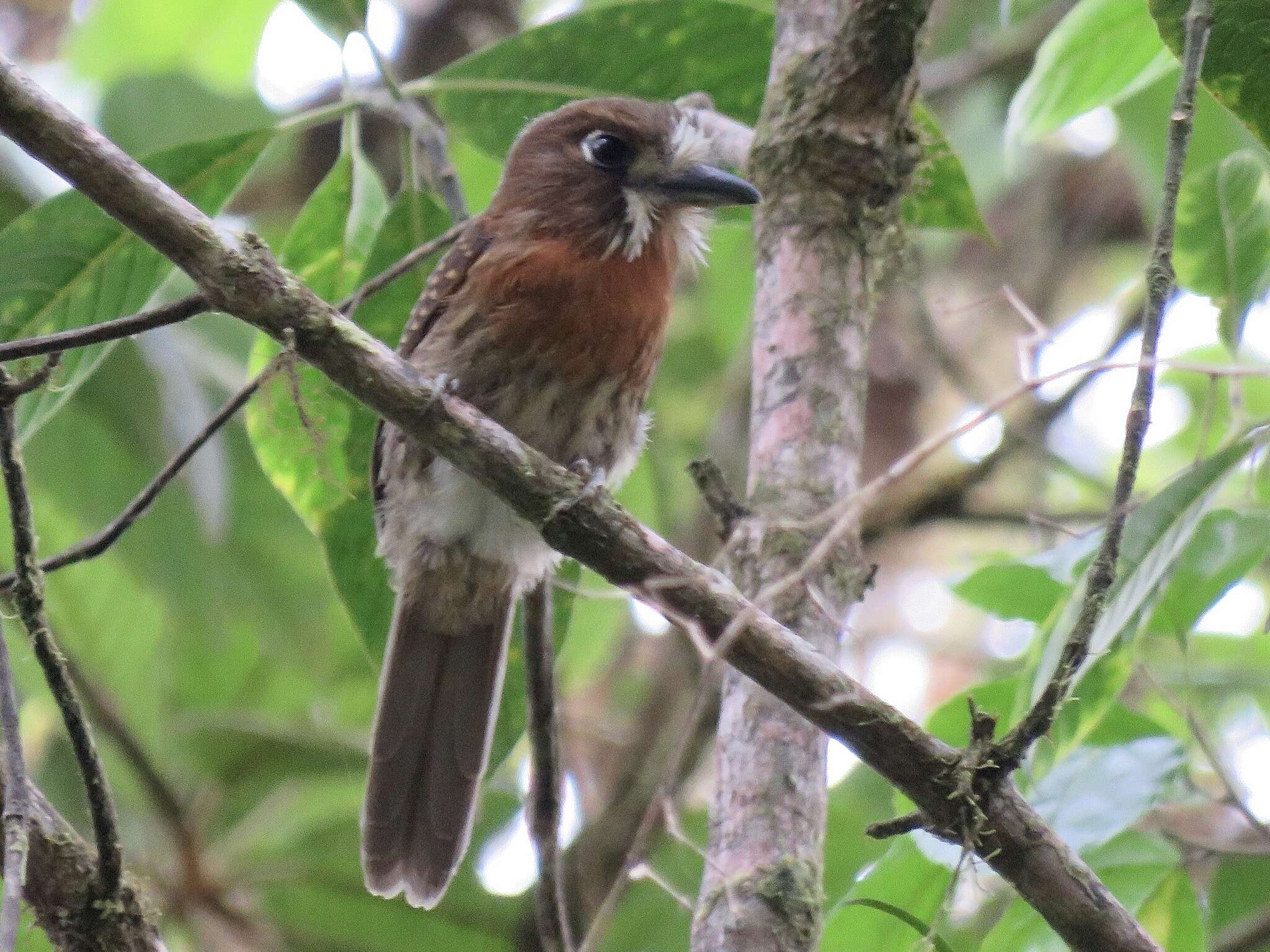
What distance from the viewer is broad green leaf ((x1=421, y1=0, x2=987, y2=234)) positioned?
2.58m

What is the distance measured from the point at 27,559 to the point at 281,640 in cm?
200

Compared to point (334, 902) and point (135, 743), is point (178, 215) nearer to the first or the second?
point (135, 743)

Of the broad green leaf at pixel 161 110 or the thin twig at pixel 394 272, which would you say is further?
the broad green leaf at pixel 161 110

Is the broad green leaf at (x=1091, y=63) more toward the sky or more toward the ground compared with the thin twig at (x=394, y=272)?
more toward the sky

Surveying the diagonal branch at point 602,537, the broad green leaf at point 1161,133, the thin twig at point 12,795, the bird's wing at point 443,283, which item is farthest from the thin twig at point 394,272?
the broad green leaf at point 1161,133

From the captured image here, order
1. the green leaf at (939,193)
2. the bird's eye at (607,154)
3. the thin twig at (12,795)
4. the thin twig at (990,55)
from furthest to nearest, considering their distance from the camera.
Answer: the thin twig at (990,55) → the bird's eye at (607,154) → the green leaf at (939,193) → the thin twig at (12,795)

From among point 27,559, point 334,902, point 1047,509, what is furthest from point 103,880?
point 1047,509

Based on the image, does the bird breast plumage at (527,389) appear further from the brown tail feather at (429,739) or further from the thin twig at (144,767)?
the thin twig at (144,767)

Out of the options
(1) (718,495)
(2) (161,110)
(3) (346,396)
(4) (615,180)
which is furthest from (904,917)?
(2) (161,110)

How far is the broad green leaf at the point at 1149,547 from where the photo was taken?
73.8 inches

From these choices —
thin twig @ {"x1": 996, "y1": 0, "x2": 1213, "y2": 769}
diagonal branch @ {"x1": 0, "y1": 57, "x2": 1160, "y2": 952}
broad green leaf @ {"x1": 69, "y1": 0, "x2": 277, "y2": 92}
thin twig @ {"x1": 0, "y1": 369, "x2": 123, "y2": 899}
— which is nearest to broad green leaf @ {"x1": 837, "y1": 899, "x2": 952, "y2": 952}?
diagonal branch @ {"x1": 0, "y1": 57, "x2": 1160, "y2": 952}

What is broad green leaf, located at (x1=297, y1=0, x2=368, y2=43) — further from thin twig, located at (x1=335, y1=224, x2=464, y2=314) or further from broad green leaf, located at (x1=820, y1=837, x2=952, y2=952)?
broad green leaf, located at (x1=820, y1=837, x2=952, y2=952)

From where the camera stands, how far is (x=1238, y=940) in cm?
294

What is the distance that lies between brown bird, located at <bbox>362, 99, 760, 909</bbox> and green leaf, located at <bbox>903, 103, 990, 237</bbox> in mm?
285
